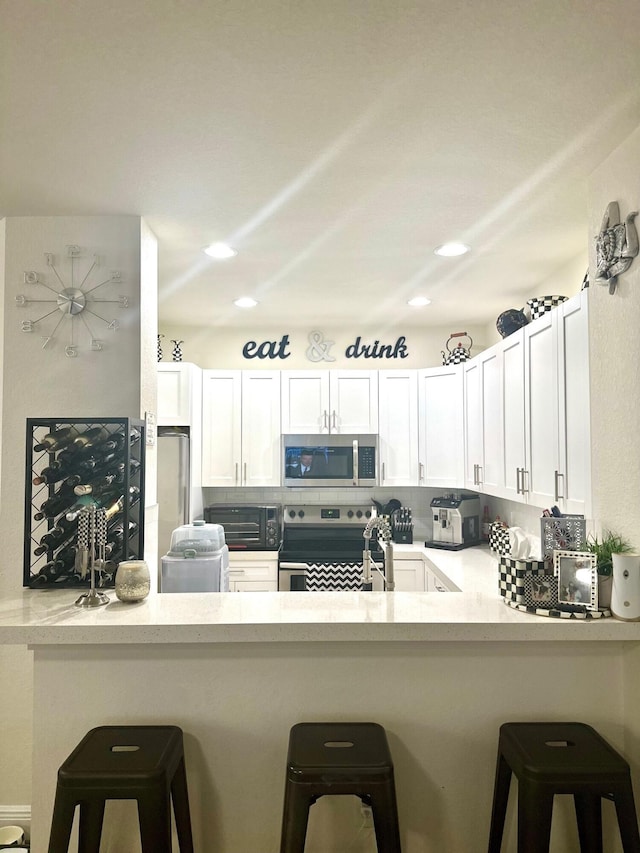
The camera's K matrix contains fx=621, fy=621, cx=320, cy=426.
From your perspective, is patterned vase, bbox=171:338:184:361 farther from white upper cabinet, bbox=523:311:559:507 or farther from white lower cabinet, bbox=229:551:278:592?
white upper cabinet, bbox=523:311:559:507

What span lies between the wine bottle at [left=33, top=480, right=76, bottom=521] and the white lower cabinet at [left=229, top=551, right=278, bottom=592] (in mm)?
2154

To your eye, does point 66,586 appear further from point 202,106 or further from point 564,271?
point 564,271

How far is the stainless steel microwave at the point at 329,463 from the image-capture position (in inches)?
183

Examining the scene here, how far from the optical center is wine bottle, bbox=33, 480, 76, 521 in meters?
2.42

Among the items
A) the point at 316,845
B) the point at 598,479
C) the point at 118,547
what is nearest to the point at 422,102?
the point at 598,479

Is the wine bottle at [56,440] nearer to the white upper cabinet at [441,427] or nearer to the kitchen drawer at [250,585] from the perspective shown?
the kitchen drawer at [250,585]

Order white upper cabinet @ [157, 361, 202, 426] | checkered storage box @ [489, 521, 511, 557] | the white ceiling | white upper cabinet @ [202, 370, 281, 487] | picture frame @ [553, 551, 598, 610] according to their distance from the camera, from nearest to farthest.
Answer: the white ceiling → picture frame @ [553, 551, 598, 610] → checkered storage box @ [489, 521, 511, 557] → white upper cabinet @ [157, 361, 202, 426] → white upper cabinet @ [202, 370, 281, 487]

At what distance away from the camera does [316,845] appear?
2.07m

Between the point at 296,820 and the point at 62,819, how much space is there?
24.9 inches

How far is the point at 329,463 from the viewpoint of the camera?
466cm

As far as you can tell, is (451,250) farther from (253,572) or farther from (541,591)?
(253,572)

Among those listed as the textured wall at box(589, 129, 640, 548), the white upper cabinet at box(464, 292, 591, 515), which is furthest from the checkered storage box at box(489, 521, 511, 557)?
the textured wall at box(589, 129, 640, 548)

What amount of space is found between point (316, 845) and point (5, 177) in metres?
2.63

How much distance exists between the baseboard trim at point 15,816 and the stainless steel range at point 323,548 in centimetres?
211
